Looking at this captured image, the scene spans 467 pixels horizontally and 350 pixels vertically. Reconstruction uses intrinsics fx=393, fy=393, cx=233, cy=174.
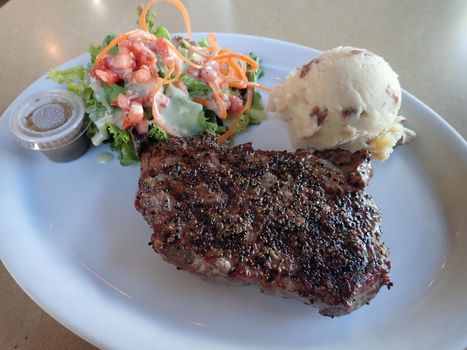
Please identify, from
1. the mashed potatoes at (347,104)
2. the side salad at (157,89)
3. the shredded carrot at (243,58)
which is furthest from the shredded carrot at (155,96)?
the mashed potatoes at (347,104)

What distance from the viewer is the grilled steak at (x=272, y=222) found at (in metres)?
1.83

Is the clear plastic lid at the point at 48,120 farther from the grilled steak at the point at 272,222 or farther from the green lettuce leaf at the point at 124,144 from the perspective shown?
the grilled steak at the point at 272,222

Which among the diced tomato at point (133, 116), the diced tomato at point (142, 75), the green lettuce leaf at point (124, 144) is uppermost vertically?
the diced tomato at point (142, 75)

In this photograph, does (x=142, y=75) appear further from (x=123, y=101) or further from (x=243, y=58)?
(x=243, y=58)

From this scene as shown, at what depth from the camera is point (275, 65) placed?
3100 millimetres

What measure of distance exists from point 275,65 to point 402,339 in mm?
2104

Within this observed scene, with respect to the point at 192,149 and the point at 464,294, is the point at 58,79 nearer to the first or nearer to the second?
the point at 192,149

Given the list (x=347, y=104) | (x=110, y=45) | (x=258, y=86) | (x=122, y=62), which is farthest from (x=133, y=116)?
(x=347, y=104)

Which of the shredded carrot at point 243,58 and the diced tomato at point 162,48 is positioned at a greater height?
the diced tomato at point 162,48

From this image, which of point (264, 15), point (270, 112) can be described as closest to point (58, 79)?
point (270, 112)

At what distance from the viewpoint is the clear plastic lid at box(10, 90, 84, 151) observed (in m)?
2.43

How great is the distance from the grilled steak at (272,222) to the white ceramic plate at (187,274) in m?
0.20

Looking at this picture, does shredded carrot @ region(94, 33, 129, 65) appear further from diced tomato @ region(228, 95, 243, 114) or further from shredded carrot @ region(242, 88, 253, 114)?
shredded carrot @ region(242, 88, 253, 114)

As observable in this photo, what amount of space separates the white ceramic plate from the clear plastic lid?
168mm
